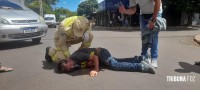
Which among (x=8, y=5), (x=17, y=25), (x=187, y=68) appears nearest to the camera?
(x=187, y=68)

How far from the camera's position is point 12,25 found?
7688mm

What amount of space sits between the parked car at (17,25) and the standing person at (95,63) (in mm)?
3676

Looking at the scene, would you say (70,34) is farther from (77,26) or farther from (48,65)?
(48,65)

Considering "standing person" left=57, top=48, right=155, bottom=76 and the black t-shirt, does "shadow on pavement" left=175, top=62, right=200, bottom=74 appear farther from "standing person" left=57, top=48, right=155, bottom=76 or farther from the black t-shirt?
the black t-shirt

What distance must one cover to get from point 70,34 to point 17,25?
12.1 ft

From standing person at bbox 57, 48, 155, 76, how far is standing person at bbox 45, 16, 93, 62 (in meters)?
0.28

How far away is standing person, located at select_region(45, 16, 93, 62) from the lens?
4559 mm

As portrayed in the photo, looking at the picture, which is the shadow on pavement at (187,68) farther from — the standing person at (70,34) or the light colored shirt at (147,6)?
the standing person at (70,34)

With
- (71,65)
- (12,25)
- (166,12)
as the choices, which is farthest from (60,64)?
(166,12)

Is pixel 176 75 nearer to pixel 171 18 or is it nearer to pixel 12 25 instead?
pixel 12 25

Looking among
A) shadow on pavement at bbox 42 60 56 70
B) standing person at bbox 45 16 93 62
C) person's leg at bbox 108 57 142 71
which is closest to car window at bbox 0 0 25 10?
shadow on pavement at bbox 42 60 56 70

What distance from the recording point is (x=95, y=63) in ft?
14.6

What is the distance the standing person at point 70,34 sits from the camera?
4.56m

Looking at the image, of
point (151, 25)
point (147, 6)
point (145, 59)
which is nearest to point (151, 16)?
point (147, 6)
